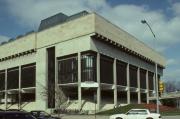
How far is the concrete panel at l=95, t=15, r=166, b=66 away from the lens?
80.5 m

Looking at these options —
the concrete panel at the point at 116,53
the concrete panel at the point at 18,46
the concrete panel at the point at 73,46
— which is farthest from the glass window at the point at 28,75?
the concrete panel at the point at 116,53

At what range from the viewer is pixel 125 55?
3703 inches

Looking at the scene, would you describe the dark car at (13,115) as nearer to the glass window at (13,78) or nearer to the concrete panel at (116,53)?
the concrete panel at (116,53)

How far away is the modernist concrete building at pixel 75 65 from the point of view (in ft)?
262

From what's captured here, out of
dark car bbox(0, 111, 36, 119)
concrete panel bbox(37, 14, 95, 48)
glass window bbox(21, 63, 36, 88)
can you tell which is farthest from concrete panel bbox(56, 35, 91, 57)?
dark car bbox(0, 111, 36, 119)

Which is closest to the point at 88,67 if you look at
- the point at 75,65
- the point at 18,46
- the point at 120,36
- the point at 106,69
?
the point at 75,65

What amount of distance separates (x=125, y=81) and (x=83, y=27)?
67.9ft

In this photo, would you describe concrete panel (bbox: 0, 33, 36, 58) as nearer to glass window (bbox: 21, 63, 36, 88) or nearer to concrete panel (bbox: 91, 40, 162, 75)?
glass window (bbox: 21, 63, 36, 88)

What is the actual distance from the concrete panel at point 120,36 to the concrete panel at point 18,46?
21.0 meters

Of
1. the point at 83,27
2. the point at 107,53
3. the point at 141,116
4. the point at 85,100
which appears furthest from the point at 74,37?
the point at 141,116

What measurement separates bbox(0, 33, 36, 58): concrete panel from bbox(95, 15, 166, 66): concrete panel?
21.0m

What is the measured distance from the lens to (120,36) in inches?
3524

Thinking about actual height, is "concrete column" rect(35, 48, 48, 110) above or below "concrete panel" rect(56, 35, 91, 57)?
below

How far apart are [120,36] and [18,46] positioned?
94.8 ft
